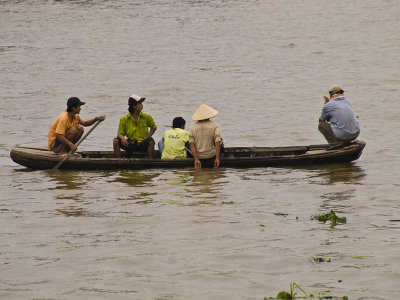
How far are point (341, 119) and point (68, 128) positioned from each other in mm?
4320

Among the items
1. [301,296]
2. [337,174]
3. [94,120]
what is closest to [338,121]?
[337,174]

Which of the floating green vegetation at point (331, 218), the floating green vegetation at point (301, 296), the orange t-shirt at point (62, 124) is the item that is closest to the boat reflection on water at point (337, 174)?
the floating green vegetation at point (331, 218)

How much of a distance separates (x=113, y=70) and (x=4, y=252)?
58.7ft

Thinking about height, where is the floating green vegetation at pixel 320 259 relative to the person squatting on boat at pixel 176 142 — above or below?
below

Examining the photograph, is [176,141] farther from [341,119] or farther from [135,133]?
[341,119]

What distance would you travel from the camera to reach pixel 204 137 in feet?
35.4

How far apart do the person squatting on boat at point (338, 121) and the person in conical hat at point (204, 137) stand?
1.84m

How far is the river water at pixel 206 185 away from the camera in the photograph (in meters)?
6.48

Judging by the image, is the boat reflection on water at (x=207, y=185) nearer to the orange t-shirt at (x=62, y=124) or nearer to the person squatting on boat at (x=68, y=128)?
the person squatting on boat at (x=68, y=128)

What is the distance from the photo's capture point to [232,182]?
10.6m

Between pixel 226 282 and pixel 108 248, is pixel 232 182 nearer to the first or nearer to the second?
pixel 108 248

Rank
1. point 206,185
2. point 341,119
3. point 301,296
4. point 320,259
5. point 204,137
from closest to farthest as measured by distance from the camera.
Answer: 1. point 301,296
2. point 320,259
3. point 206,185
4. point 204,137
5. point 341,119

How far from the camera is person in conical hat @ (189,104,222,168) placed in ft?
35.2

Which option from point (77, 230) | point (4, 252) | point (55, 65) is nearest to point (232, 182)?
point (77, 230)
